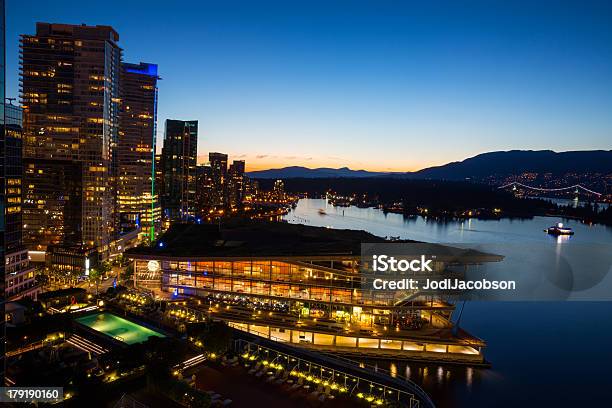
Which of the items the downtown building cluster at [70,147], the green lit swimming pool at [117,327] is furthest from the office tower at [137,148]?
the green lit swimming pool at [117,327]

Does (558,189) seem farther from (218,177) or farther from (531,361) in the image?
(531,361)

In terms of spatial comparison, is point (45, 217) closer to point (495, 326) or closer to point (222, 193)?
point (495, 326)

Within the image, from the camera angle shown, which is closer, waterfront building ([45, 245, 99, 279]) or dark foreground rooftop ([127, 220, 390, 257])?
dark foreground rooftop ([127, 220, 390, 257])

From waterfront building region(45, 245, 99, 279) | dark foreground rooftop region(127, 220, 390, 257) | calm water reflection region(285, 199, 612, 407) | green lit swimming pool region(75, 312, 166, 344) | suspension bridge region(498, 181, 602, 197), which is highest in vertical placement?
suspension bridge region(498, 181, 602, 197)

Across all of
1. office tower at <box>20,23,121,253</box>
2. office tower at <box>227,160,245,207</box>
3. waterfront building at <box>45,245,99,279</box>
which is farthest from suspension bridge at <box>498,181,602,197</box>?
waterfront building at <box>45,245,99,279</box>

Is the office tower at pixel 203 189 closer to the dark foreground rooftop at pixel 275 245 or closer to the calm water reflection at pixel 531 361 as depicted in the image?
the dark foreground rooftop at pixel 275 245

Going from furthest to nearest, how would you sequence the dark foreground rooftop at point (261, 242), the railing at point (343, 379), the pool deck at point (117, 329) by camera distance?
the dark foreground rooftop at point (261, 242)
the pool deck at point (117, 329)
the railing at point (343, 379)

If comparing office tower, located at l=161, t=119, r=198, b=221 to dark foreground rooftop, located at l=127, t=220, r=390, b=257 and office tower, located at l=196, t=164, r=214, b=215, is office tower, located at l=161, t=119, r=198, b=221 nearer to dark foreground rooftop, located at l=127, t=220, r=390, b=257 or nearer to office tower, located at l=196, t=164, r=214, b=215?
office tower, located at l=196, t=164, r=214, b=215

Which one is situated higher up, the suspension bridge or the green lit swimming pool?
the suspension bridge
